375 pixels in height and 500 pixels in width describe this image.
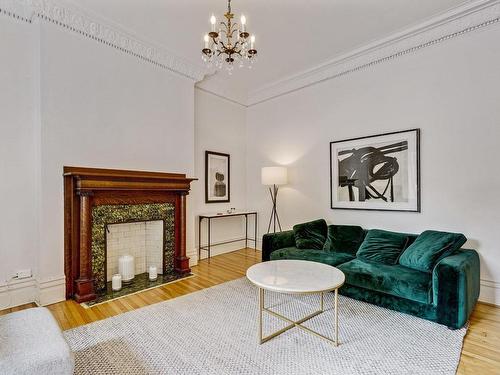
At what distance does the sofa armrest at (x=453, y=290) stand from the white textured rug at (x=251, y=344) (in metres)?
0.12

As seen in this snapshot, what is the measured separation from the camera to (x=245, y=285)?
3465 millimetres

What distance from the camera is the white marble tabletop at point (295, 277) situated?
2.10 metres

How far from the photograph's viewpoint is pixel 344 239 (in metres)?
3.69

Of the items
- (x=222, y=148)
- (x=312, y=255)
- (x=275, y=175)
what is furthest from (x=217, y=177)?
(x=312, y=255)

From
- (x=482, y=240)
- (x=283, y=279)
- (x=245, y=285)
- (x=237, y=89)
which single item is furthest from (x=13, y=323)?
(x=237, y=89)

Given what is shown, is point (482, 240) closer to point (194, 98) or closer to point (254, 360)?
point (254, 360)

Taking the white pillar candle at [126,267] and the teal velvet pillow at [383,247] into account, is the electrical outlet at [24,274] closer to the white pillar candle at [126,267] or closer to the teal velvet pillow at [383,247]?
the white pillar candle at [126,267]

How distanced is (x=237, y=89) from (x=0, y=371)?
197 inches

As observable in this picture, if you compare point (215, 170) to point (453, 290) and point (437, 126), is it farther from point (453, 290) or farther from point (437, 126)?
point (453, 290)

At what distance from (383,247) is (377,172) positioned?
1.10 m

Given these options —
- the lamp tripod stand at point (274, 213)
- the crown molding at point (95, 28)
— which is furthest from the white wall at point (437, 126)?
the crown molding at point (95, 28)

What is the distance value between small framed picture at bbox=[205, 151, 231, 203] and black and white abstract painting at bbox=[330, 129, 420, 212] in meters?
2.03

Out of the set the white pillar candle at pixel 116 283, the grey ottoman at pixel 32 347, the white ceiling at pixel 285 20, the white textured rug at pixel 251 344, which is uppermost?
the white ceiling at pixel 285 20

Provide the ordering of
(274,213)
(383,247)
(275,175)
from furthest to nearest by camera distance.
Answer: (274,213)
(275,175)
(383,247)
